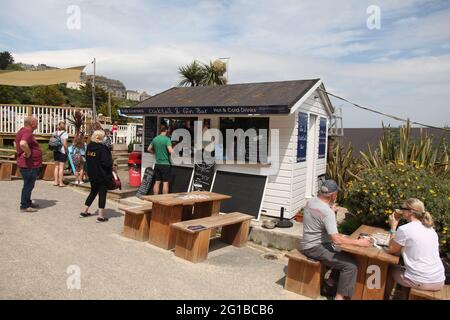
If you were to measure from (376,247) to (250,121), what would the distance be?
13.8ft

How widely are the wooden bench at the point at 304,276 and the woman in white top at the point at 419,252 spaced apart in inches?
37.1

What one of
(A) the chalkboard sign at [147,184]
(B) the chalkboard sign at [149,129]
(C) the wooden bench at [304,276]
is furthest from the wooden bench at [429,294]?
(B) the chalkboard sign at [149,129]

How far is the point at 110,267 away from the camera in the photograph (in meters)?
4.65

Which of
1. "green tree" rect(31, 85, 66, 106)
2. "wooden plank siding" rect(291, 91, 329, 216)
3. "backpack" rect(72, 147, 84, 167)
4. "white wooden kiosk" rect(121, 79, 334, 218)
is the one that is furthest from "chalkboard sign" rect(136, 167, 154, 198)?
"green tree" rect(31, 85, 66, 106)

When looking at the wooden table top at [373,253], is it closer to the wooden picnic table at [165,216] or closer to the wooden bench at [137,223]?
the wooden picnic table at [165,216]

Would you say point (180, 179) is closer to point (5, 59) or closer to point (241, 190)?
point (241, 190)

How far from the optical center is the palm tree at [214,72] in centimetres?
1788

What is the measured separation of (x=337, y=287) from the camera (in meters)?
4.25

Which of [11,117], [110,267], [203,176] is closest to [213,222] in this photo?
[110,267]

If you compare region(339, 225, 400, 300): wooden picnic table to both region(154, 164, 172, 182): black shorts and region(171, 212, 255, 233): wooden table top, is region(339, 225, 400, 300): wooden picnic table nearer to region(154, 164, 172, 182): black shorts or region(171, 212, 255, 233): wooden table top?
region(171, 212, 255, 233): wooden table top

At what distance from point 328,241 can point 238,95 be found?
459 centimetres
